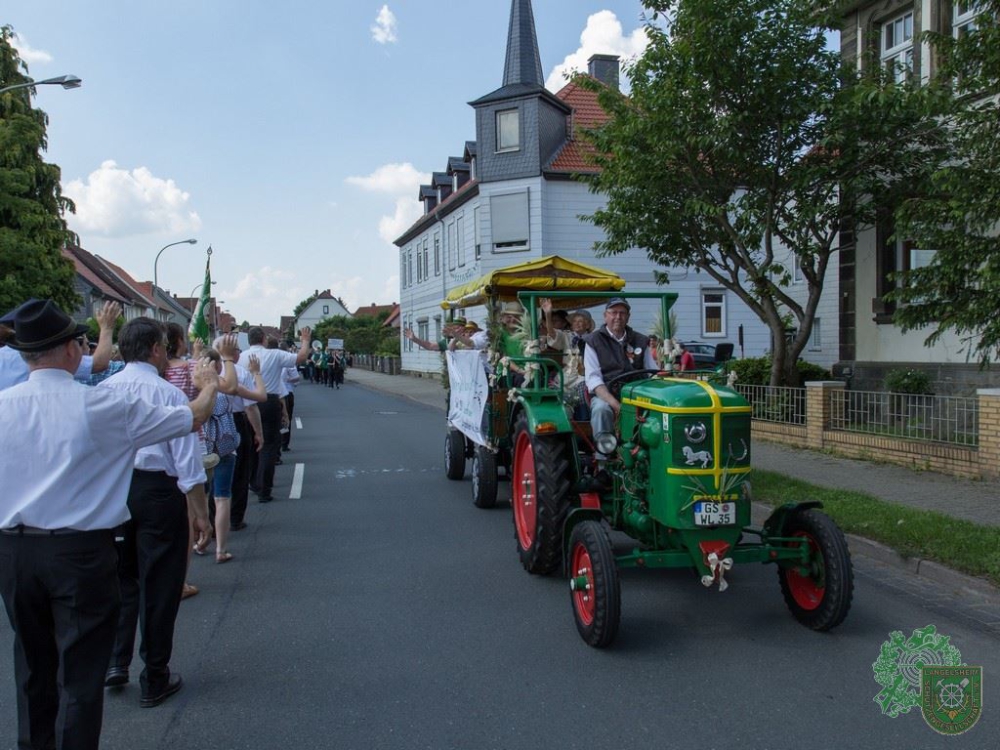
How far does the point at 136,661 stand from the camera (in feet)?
15.7

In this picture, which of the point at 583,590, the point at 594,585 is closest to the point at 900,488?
the point at 583,590

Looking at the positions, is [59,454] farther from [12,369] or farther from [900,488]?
[900,488]

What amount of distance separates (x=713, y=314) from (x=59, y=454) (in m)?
29.6

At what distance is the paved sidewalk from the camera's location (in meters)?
6.14

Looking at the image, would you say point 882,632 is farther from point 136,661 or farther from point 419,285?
point 419,285

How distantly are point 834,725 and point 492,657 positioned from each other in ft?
5.82

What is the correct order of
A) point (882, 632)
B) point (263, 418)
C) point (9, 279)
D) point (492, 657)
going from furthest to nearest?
point (9, 279)
point (263, 418)
point (882, 632)
point (492, 657)

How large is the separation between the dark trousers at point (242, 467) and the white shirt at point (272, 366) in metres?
1.34

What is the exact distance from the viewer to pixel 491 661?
467cm

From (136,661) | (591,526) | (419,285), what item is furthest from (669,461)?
(419,285)

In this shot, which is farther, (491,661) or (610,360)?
(610,360)

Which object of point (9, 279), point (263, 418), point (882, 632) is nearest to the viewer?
point (882, 632)

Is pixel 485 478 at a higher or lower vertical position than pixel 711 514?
lower

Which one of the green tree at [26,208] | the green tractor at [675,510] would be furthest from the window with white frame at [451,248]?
the green tractor at [675,510]
